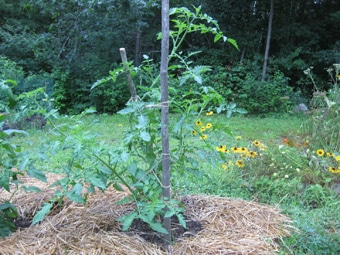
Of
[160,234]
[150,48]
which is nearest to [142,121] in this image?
[160,234]

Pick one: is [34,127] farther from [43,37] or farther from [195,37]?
[195,37]

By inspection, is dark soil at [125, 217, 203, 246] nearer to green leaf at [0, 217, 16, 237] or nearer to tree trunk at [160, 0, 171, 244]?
tree trunk at [160, 0, 171, 244]

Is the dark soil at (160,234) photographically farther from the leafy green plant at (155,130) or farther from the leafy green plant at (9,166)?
the leafy green plant at (9,166)

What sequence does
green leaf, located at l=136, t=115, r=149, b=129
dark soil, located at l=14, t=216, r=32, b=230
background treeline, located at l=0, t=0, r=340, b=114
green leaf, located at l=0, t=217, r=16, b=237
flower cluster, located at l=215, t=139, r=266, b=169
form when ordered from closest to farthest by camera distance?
green leaf, located at l=136, t=115, r=149, b=129
green leaf, located at l=0, t=217, r=16, b=237
dark soil, located at l=14, t=216, r=32, b=230
flower cluster, located at l=215, t=139, r=266, b=169
background treeline, located at l=0, t=0, r=340, b=114

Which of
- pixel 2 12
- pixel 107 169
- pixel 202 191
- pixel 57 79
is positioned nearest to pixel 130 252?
pixel 107 169

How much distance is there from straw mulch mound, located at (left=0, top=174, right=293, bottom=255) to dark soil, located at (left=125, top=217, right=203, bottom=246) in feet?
0.05

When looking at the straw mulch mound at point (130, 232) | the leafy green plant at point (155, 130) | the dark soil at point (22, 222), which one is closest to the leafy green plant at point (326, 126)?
the straw mulch mound at point (130, 232)

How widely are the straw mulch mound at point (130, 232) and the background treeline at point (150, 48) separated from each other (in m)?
6.33

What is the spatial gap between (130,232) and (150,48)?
8596mm

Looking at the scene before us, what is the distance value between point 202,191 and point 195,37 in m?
8.17

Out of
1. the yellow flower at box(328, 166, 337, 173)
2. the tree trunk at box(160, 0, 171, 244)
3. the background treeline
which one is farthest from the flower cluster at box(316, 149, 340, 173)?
the background treeline

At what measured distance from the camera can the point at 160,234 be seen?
2.18m

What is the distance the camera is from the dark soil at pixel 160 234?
218cm

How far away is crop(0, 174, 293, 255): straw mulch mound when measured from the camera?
6.75 ft
